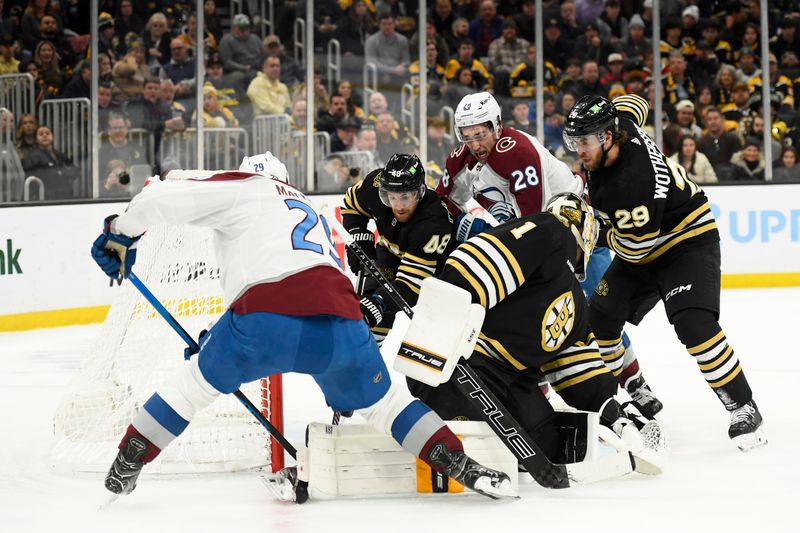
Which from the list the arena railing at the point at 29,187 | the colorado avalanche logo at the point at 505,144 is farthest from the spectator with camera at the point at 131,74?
the colorado avalanche logo at the point at 505,144

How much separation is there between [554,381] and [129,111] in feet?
15.2

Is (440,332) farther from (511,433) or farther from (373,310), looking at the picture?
(373,310)

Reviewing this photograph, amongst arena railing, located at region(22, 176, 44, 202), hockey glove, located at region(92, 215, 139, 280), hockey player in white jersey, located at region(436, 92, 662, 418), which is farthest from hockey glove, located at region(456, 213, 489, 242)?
arena railing, located at region(22, 176, 44, 202)

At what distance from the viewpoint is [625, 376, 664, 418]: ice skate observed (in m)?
4.05

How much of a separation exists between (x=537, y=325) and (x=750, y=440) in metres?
0.88

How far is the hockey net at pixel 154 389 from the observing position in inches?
135

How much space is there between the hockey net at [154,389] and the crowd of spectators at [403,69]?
3.33 m

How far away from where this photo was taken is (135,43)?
743cm

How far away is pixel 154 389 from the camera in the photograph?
140 inches

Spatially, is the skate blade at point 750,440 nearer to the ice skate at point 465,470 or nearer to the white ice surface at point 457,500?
the white ice surface at point 457,500

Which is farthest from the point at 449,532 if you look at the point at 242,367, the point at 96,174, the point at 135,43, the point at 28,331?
the point at 135,43

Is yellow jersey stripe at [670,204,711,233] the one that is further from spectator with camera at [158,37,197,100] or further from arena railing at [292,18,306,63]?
arena railing at [292,18,306,63]

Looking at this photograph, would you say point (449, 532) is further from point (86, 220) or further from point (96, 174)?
point (96, 174)

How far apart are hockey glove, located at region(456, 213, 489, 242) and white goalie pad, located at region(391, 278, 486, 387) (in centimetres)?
96
